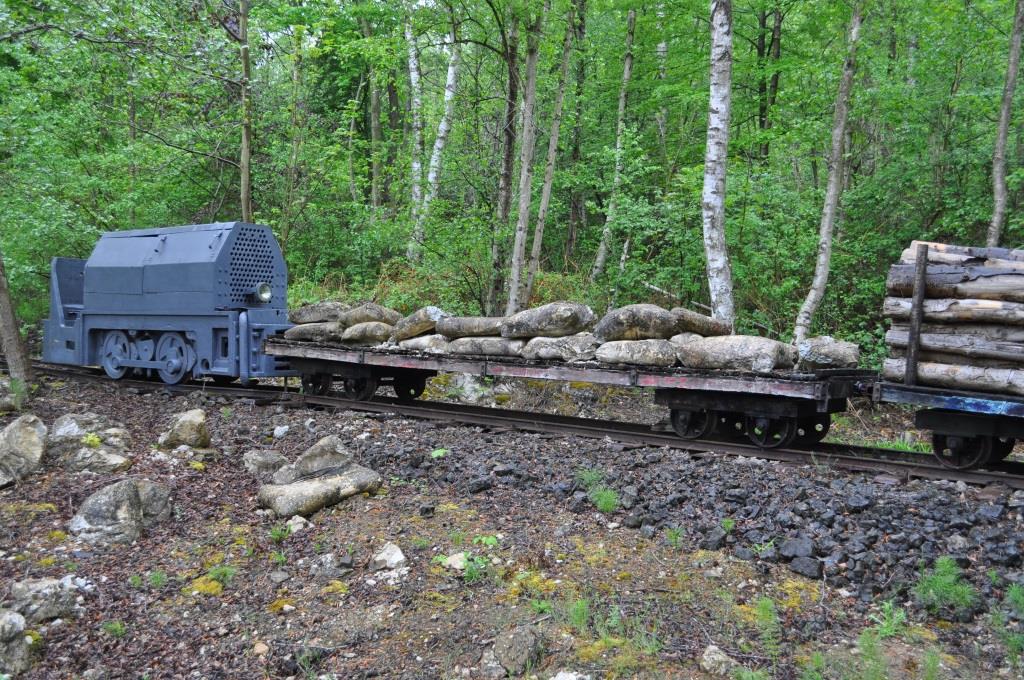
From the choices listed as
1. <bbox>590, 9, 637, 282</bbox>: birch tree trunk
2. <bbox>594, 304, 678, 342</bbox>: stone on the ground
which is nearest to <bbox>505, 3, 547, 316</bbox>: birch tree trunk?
<bbox>590, 9, 637, 282</bbox>: birch tree trunk

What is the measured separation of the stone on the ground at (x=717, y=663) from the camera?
3.57 meters

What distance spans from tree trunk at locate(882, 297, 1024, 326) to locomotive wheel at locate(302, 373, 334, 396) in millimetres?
7190

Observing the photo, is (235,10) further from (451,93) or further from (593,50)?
(593,50)

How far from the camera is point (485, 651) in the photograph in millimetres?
3822

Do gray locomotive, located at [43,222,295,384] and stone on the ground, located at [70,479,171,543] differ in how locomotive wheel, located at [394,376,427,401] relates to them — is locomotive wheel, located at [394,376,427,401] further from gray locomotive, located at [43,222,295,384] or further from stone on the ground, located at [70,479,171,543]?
stone on the ground, located at [70,479,171,543]

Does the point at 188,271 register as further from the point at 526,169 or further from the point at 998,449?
the point at 998,449

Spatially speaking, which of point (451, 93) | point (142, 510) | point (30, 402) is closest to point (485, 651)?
point (142, 510)

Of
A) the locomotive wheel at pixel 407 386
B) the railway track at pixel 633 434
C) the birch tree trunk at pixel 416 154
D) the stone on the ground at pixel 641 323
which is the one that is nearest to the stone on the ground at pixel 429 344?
the railway track at pixel 633 434

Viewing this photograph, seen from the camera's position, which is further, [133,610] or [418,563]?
[418,563]

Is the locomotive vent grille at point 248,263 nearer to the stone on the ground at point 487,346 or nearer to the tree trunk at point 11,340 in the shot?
the tree trunk at point 11,340

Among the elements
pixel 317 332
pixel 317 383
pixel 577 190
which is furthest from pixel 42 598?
pixel 577 190

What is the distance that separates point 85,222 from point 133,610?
1373cm

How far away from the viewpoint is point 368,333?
977 cm

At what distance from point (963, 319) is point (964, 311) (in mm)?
92
